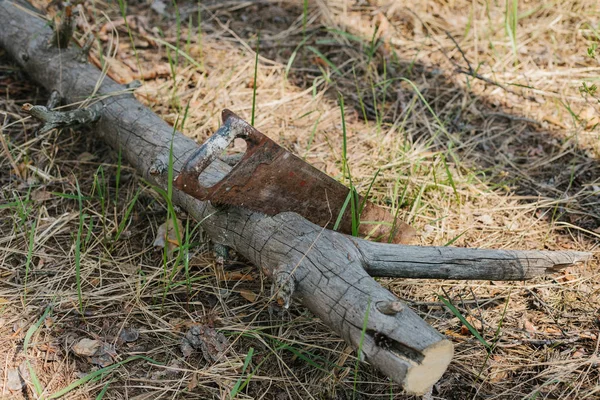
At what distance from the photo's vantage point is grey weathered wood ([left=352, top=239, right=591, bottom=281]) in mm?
2113

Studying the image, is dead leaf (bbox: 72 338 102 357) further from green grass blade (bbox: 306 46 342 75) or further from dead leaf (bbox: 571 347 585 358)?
green grass blade (bbox: 306 46 342 75)

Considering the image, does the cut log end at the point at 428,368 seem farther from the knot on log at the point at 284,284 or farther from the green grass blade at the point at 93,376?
the green grass blade at the point at 93,376

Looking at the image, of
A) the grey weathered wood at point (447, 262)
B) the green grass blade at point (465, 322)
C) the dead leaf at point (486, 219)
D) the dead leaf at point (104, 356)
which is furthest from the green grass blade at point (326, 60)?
the dead leaf at point (104, 356)

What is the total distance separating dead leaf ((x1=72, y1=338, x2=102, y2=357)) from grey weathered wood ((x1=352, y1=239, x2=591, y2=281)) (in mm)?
1076

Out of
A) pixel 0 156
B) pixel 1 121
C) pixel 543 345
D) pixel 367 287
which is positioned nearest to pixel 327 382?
pixel 367 287

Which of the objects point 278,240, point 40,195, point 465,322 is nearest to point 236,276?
point 278,240

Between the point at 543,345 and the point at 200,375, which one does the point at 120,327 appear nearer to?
the point at 200,375

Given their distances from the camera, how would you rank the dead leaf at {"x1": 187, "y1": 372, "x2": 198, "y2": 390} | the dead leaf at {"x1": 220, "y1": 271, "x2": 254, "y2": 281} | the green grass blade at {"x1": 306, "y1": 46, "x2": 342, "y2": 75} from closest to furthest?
the dead leaf at {"x1": 187, "y1": 372, "x2": 198, "y2": 390}
the dead leaf at {"x1": 220, "y1": 271, "x2": 254, "y2": 281}
the green grass blade at {"x1": 306, "y1": 46, "x2": 342, "y2": 75}

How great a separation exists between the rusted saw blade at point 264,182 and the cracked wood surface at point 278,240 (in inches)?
3.2

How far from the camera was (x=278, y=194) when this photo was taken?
7.32 feet

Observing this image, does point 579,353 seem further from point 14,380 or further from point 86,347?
point 14,380

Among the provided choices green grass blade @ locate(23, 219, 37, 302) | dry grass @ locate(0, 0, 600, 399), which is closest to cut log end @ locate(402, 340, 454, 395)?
dry grass @ locate(0, 0, 600, 399)

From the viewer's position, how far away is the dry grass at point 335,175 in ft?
7.16

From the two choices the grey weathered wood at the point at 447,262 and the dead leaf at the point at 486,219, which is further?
the dead leaf at the point at 486,219
